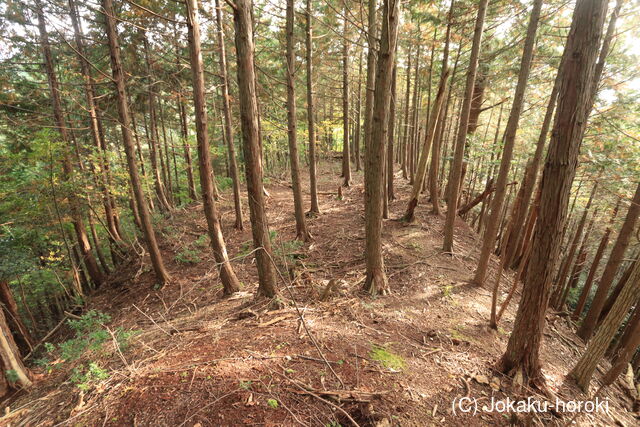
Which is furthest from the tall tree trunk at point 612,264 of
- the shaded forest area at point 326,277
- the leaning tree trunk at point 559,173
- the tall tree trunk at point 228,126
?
the tall tree trunk at point 228,126

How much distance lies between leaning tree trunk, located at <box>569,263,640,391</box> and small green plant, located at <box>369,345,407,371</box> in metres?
3.05

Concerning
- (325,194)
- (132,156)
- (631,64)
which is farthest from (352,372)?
(325,194)

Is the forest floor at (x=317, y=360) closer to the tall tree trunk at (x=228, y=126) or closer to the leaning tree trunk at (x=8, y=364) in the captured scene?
the leaning tree trunk at (x=8, y=364)

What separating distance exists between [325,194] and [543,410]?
12.8 meters

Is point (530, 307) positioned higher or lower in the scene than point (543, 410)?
higher

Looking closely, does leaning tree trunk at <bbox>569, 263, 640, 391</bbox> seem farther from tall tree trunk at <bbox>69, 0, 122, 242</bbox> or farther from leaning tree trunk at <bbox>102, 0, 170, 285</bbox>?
tall tree trunk at <bbox>69, 0, 122, 242</bbox>

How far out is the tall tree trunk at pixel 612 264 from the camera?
25.8 feet

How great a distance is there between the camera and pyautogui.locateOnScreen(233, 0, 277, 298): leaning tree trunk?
4.32 m

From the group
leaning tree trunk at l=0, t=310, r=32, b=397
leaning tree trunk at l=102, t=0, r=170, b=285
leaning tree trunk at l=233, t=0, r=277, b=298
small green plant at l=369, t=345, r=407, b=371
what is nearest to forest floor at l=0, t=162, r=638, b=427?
small green plant at l=369, t=345, r=407, b=371

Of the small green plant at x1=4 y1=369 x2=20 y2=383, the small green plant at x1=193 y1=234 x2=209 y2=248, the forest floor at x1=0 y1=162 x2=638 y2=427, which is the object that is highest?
the forest floor at x1=0 y1=162 x2=638 y2=427

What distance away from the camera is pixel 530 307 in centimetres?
362

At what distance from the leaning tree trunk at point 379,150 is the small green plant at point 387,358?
1968mm

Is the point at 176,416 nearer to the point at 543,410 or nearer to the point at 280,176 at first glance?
the point at 543,410

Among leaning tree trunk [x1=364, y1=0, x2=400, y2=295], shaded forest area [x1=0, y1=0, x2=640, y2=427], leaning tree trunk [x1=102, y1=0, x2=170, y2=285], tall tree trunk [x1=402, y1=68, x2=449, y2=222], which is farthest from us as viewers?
tall tree trunk [x1=402, y1=68, x2=449, y2=222]
